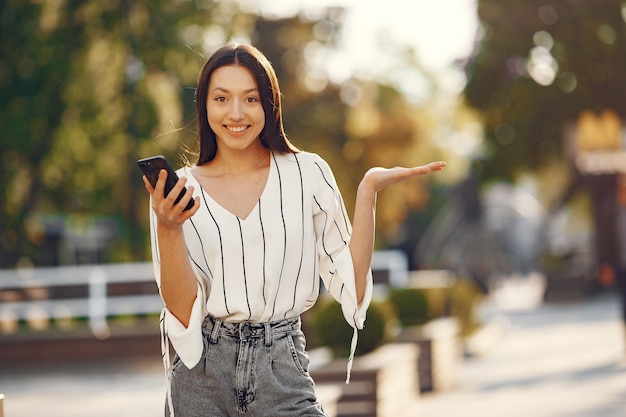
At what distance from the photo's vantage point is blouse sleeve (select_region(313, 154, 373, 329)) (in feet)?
11.5

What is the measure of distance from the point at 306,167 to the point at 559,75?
34079mm

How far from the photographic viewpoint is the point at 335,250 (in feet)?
11.8

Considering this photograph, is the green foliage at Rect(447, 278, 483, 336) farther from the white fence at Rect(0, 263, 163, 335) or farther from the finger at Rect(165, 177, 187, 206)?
the finger at Rect(165, 177, 187, 206)

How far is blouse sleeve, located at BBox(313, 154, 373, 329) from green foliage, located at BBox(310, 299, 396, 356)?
20.0 ft

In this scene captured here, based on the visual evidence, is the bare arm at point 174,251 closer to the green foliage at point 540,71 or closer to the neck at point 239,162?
the neck at point 239,162

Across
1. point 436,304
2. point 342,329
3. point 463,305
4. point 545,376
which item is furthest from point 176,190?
point 463,305

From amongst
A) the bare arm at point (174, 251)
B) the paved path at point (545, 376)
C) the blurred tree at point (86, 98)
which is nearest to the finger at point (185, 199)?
the bare arm at point (174, 251)

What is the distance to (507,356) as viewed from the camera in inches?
720

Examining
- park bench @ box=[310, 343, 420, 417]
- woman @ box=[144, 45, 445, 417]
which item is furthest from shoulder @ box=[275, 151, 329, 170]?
park bench @ box=[310, 343, 420, 417]

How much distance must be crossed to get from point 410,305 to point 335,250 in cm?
1073

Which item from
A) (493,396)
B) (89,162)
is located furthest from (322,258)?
(89,162)

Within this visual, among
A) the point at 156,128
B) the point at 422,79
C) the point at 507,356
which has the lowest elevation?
the point at 507,356

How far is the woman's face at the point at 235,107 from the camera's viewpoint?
140 inches

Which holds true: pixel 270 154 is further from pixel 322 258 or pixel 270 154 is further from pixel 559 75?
pixel 559 75
